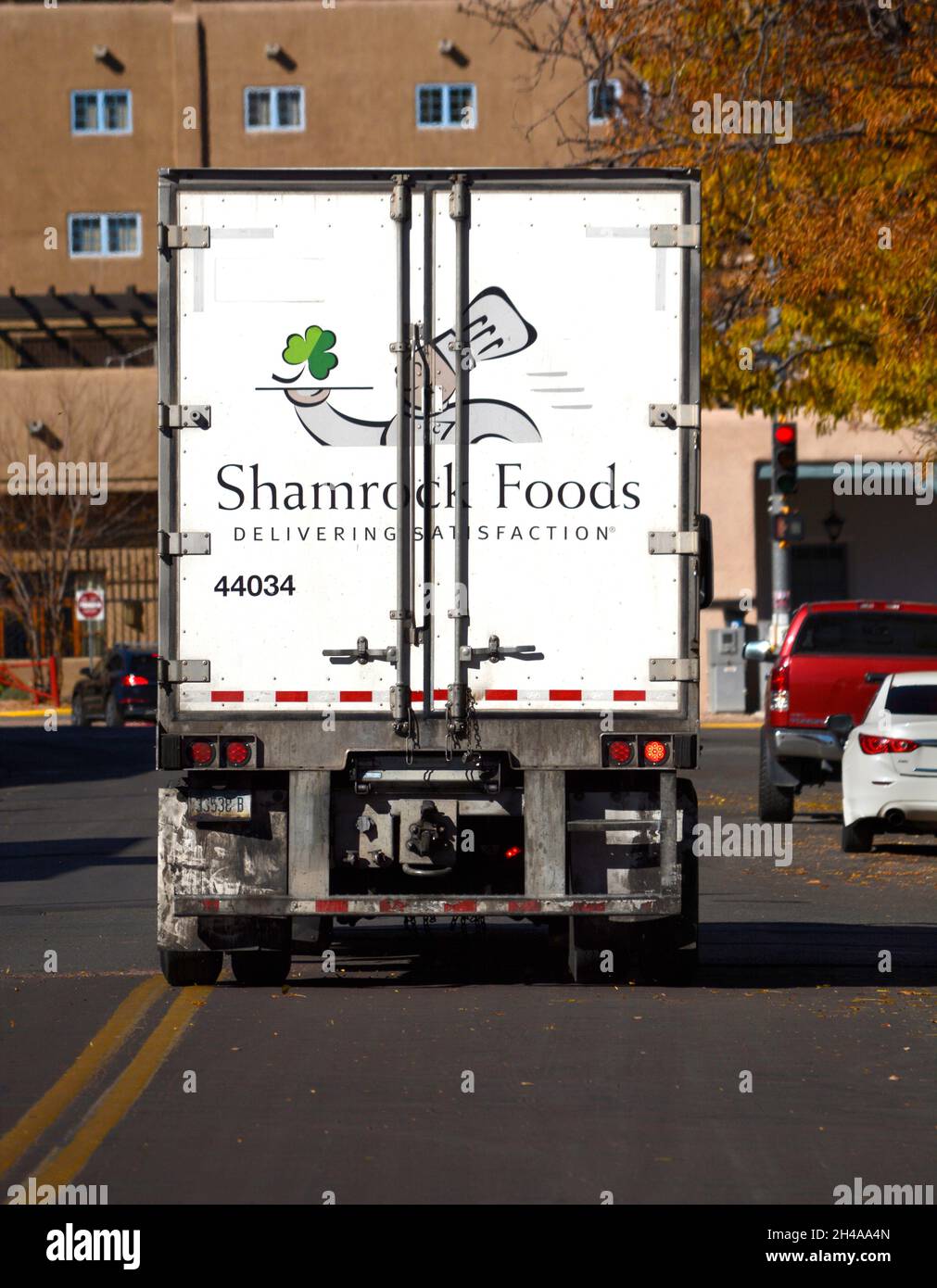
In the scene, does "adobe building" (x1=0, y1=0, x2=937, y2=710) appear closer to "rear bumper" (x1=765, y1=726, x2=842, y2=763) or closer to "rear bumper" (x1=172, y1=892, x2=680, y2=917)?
"rear bumper" (x1=765, y1=726, x2=842, y2=763)

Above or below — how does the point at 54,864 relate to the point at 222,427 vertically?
below

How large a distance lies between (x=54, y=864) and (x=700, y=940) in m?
6.62

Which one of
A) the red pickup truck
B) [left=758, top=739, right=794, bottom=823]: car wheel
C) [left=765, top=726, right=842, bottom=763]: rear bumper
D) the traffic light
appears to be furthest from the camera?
the traffic light

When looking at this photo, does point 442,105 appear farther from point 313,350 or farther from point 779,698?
point 313,350

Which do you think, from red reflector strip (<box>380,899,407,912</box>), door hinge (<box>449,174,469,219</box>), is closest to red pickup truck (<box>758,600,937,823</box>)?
red reflector strip (<box>380,899,407,912</box>)

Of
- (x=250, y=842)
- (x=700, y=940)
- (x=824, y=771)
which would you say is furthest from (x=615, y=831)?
(x=824, y=771)

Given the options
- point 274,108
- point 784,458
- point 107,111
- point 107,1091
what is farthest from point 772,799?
point 107,111

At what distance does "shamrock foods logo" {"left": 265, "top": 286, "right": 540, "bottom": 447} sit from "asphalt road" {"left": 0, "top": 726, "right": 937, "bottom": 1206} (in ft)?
9.11

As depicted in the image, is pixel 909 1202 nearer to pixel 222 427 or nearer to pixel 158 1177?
pixel 158 1177

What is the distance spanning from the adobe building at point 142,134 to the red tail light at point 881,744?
32804 mm

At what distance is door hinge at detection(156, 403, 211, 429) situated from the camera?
10547 mm

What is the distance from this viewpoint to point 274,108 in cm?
5300

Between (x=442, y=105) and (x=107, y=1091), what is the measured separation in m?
47.0

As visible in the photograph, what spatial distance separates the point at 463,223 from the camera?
419 inches
